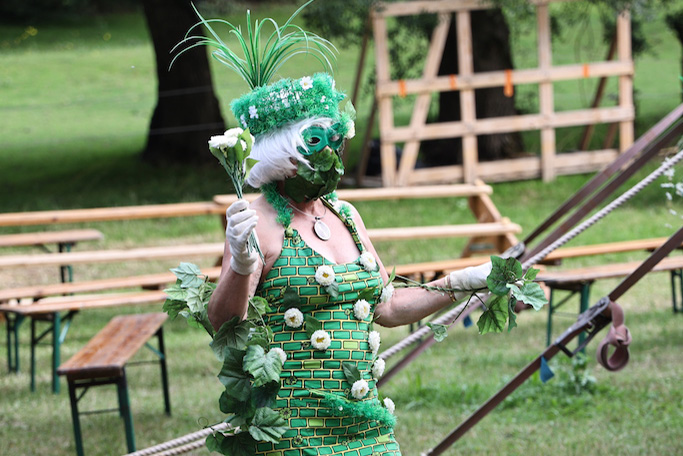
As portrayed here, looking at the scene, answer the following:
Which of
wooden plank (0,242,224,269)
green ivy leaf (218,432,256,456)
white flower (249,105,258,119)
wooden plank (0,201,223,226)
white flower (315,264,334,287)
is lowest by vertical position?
green ivy leaf (218,432,256,456)

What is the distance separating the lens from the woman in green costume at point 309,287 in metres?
2.43

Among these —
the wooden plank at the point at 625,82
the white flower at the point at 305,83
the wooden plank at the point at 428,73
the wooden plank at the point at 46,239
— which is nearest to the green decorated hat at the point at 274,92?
the white flower at the point at 305,83

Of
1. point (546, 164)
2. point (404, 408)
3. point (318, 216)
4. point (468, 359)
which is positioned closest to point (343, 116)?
point (318, 216)

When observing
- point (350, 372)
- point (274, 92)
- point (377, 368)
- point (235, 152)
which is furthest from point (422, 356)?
point (235, 152)

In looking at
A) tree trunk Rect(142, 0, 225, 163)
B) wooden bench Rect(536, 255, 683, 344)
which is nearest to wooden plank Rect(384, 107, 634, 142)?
tree trunk Rect(142, 0, 225, 163)

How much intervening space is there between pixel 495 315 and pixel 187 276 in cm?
94

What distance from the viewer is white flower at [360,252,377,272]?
8.42 feet

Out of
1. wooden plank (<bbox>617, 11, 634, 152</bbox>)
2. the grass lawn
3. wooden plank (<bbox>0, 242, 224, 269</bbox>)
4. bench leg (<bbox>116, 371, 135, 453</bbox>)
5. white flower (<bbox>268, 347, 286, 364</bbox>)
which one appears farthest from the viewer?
wooden plank (<bbox>617, 11, 634, 152</bbox>)

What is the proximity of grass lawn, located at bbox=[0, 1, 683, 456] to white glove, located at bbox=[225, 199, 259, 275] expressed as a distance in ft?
9.21

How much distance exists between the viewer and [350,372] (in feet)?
8.14

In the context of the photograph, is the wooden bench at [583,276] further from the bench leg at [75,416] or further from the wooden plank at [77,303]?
the bench leg at [75,416]

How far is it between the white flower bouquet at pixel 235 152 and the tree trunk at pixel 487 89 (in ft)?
34.7

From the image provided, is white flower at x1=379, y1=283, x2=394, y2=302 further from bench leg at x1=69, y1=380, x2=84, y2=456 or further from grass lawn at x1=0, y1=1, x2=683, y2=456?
bench leg at x1=69, y1=380, x2=84, y2=456

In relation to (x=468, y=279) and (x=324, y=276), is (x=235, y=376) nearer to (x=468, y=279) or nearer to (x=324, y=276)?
(x=324, y=276)
